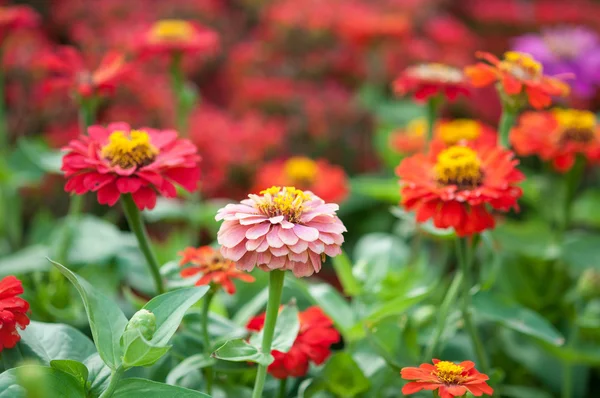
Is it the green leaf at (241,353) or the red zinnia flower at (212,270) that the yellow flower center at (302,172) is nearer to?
the red zinnia flower at (212,270)

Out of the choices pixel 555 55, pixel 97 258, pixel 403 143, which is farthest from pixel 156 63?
pixel 555 55

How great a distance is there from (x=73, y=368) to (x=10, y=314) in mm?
85

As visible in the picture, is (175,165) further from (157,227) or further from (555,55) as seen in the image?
(555,55)

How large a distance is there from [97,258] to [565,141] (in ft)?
2.59

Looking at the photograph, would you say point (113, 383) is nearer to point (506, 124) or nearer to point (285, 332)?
point (285, 332)

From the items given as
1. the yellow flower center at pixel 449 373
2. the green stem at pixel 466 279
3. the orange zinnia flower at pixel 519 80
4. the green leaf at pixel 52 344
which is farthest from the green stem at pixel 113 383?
the orange zinnia flower at pixel 519 80

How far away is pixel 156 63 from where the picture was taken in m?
1.90

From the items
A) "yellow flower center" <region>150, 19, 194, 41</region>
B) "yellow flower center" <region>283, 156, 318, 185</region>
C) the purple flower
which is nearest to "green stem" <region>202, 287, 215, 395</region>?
"yellow flower center" <region>150, 19, 194, 41</region>

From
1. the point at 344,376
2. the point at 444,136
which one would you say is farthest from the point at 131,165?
the point at 444,136

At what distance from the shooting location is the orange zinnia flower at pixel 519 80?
88 centimetres

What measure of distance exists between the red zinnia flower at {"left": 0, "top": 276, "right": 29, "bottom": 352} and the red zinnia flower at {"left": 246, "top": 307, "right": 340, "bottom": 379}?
0.27m

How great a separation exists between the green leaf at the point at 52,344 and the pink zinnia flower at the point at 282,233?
243 millimetres

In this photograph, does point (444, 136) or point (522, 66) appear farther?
point (444, 136)

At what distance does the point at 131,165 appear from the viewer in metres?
0.80
